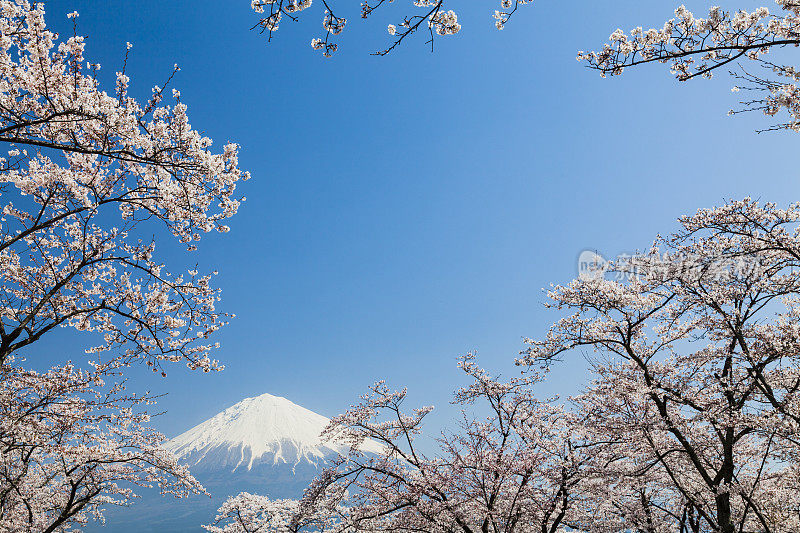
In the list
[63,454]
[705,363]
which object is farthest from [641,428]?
[63,454]

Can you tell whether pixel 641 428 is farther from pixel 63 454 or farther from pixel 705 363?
pixel 63 454

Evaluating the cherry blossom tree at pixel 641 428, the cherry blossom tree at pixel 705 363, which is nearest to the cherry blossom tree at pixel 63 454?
the cherry blossom tree at pixel 641 428

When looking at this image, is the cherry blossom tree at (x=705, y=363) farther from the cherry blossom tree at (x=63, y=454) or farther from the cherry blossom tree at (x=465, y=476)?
the cherry blossom tree at (x=63, y=454)

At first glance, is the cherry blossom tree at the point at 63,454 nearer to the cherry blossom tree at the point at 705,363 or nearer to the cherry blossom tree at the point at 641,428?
the cherry blossom tree at the point at 641,428

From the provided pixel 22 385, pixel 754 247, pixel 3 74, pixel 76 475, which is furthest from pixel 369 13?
pixel 76 475

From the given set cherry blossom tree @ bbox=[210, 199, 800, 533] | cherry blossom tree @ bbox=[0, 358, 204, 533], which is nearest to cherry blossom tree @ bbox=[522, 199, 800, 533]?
cherry blossom tree @ bbox=[210, 199, 800, 533]

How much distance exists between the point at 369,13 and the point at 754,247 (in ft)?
28.4

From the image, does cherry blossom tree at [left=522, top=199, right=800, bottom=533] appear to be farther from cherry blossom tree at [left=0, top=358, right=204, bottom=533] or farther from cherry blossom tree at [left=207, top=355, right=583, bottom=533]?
cherry blossom tree at [left=0, top=358, right=204, bottom=533]

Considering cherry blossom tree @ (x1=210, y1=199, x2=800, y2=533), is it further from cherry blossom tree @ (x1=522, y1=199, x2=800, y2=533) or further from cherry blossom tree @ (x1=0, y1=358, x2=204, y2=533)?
cherry blossom tree @ (x1=0, y1=358, x2=204, y2=533)

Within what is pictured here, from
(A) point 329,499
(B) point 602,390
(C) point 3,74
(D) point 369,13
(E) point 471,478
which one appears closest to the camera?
(D) point 369,13

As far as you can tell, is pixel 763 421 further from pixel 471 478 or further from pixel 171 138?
pixel 171 138

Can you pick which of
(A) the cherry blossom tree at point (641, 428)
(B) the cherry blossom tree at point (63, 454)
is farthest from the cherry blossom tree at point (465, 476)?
(B) the cherry blossom tree at point (63, 454)

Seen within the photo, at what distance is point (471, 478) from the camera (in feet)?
36.8

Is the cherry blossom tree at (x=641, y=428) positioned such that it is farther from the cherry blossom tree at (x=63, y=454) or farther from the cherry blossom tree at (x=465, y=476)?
the cherry blossom tree at (x=63, y=454)
